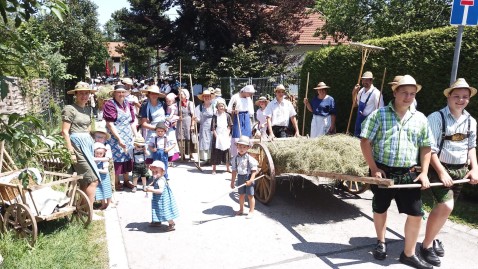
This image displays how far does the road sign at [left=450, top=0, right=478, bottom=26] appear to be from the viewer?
15.5ft

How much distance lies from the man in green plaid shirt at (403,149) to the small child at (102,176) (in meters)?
3.70

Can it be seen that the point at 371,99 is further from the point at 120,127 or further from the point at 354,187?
the point at 120,127

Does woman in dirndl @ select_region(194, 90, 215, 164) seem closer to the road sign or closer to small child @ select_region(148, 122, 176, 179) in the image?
small child @ select_region(148, 122, 176, 179)

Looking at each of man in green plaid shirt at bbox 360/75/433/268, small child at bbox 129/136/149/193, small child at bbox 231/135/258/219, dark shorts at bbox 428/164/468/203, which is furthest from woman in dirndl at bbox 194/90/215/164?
dark shorts at bbox 428/164/468/203

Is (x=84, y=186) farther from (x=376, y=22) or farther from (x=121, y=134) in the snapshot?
(x=376, y=22)

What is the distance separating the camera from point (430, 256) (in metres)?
4.15

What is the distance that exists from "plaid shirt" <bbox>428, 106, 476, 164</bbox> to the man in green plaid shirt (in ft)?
0.88

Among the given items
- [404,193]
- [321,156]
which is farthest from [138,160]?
[404,193]

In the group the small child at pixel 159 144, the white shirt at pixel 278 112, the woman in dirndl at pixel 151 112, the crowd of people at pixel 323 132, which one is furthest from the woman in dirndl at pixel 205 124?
the small child at pixel 159 144

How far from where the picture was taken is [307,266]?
4121mm

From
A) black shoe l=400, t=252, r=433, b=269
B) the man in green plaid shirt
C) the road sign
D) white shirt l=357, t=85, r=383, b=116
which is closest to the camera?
the man in green plaid shirt

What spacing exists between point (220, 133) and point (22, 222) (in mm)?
4457

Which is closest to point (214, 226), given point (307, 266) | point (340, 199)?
point (307, 266)

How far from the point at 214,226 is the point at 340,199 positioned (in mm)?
2337
